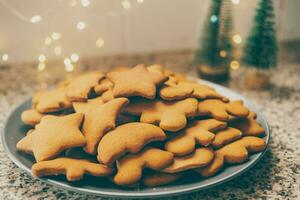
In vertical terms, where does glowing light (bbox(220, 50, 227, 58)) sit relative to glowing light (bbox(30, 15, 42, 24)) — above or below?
below

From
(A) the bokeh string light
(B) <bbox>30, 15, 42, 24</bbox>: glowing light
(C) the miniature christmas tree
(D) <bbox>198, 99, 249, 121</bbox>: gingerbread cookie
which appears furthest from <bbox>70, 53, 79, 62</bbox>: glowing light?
(D) <bbox>198, 99, 249, 121</bbox>: gingerbread cookie

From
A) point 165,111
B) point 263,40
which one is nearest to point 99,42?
point 263,40

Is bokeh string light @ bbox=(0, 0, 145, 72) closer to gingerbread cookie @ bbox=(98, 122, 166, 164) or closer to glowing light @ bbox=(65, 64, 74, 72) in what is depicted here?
glowing light @ bbox=(65, 64, 74, 72)

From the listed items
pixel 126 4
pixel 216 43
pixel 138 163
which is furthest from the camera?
pixel 126 4

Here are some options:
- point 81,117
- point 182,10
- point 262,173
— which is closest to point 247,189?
point 262,173

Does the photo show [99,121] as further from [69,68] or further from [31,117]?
[69,68]

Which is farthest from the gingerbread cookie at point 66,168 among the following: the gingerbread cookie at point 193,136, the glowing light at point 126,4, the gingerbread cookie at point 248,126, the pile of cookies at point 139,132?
the glowing light at point 126,4
